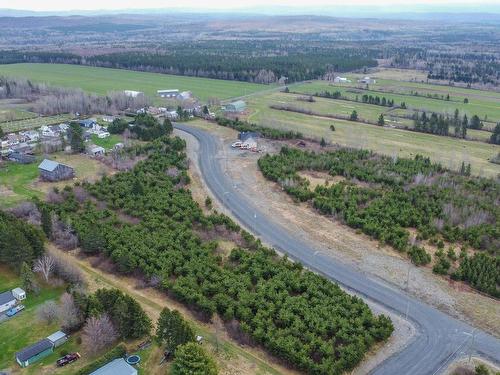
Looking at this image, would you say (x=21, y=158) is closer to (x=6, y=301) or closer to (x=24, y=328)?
(x=6, y=301)

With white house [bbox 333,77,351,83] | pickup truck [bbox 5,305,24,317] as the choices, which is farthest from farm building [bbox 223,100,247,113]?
pickup truck [bbox 5,305,24,317]

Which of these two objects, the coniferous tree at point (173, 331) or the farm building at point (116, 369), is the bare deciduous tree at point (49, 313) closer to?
the farm building at point (116, 369)

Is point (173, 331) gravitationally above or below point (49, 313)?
above

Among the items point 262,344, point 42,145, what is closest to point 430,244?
point 262,344

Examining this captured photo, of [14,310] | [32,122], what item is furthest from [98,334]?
[32,122]

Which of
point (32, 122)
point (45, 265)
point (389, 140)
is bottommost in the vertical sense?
point (45, 265)

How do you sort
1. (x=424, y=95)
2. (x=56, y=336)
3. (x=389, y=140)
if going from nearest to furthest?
1. (x=56, y=336)
2. (x=389, y=140)
3. (x=424, y=95)
